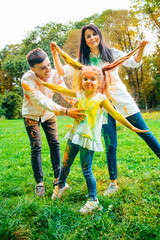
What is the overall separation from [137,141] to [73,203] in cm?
416

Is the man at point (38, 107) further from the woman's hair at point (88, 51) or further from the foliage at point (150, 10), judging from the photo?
the foliage at point (150, 10)

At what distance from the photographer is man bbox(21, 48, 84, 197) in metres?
2.68

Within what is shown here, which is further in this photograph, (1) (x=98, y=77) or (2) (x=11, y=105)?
(2) (x=11, y=105)

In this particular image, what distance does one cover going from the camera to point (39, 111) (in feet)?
9.97

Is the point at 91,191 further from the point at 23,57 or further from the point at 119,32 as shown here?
the point at 23,57

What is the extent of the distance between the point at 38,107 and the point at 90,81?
1.06 meters

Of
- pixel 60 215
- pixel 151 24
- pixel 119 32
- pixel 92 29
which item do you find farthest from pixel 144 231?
pixel 151 24

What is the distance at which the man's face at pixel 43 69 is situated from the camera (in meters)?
2.74

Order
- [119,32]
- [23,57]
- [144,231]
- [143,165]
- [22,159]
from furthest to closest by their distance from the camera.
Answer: [23,57] → [119,32] → [22,159] → [143,165] → [144,231]

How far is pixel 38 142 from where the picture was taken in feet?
10.1

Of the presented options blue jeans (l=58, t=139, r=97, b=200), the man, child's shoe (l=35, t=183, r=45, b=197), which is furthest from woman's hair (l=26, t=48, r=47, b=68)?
child's shoe (l=35, t=183, r=45, b=197)

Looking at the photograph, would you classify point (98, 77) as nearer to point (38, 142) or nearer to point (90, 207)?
point (38, 142)

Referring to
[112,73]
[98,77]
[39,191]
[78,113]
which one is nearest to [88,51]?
[112,73]

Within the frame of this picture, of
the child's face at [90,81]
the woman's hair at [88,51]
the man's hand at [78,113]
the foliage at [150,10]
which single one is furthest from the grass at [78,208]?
the foliage at [150,10]
